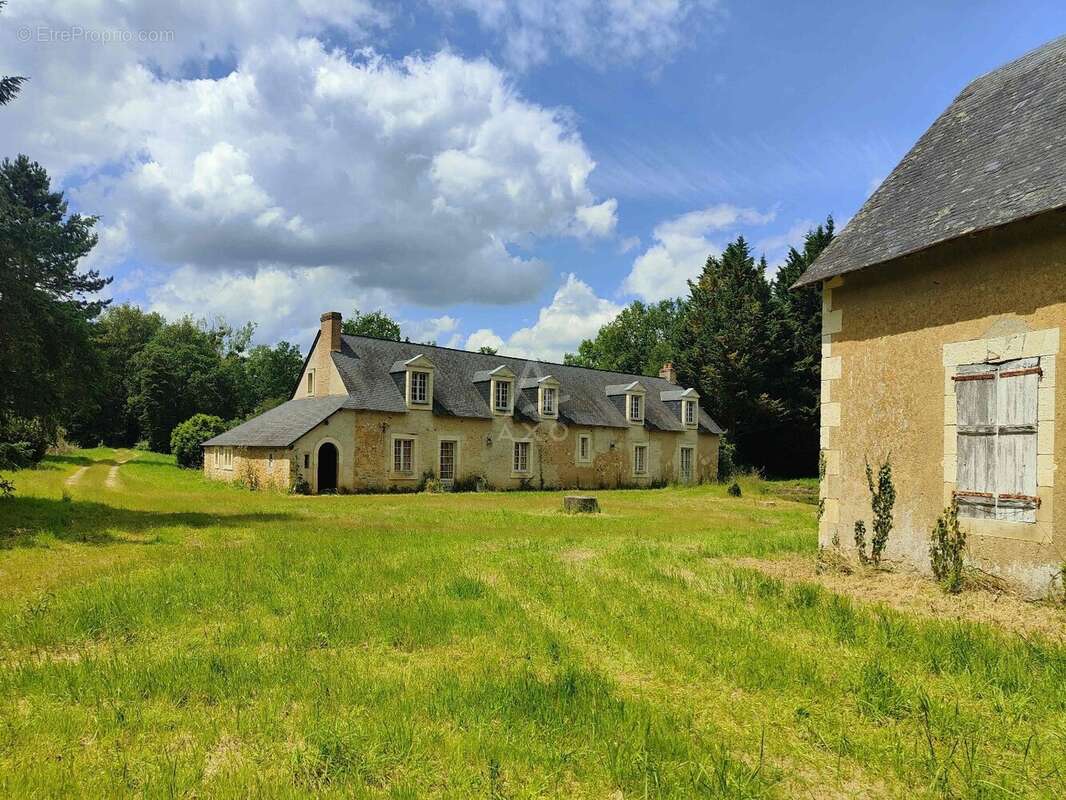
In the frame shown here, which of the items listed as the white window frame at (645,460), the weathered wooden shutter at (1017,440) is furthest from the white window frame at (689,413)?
the weathered wooden shutter at (1017,440)

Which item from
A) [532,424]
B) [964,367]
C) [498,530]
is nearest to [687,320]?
[532,424]

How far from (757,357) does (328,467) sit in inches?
970

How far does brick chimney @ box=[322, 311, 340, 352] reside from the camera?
28.2 meters

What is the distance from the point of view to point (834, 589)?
8.41 meters

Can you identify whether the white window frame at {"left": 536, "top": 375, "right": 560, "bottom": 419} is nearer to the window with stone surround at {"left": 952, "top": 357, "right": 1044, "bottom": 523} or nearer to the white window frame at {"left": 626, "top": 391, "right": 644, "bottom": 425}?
the white window frame at {"left": 626, "top": 391, "right": 644, "bottom": 425}

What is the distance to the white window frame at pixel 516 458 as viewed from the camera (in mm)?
31078

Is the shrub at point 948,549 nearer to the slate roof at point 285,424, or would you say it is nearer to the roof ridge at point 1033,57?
the roof ridge at point 1033,57

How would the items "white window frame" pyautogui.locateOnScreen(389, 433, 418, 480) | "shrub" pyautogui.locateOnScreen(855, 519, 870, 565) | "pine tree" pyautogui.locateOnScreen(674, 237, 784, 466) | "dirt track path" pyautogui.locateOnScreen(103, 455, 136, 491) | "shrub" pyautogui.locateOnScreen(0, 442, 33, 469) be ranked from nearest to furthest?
"shrub" pyautogui.locateOnScreen(855, 519, 870, 565) → "shrub" pyautogui.locateOnScreen(0, 442, 33, 469) → "dirt track path" pyautogui.locateOnScreen(103, 455, 136, 491) → "white window frame" pyautogui.locateOnScreen(389, 433, 418, 480) → "pine tree" pyautogui.locateOnScreen(674, 237, 784, 466)

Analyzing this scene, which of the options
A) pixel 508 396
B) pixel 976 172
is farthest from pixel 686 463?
pixel 976 172

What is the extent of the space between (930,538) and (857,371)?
8.20 ft

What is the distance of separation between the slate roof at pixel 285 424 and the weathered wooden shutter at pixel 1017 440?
2129cm

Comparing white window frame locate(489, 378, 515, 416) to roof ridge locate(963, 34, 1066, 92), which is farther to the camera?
white window frame locate(489, 378, 515, 416)

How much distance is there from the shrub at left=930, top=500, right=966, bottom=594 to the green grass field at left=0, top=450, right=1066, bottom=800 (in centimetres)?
171

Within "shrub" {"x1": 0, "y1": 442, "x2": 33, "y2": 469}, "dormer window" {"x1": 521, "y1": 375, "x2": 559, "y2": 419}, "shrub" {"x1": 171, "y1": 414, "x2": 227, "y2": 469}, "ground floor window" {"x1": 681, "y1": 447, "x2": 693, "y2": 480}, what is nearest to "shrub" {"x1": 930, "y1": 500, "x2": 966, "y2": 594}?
"shrub" {"x1": 0, "y1": 442, "x2": 33, "y2": 469}
